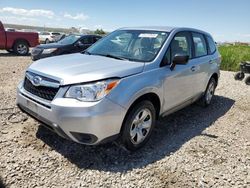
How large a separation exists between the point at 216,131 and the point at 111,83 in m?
2.63

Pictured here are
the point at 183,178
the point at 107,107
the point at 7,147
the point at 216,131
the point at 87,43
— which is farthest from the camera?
the point at 87,43

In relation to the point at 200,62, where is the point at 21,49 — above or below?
below

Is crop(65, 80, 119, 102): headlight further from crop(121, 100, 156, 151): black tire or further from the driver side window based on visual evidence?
the driver side window

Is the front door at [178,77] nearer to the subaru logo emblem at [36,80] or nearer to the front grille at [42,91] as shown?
the front grille at [42,91]

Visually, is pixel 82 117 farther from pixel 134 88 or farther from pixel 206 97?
pixel 206 97

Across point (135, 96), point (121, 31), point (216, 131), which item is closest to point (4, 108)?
point (121, 31)

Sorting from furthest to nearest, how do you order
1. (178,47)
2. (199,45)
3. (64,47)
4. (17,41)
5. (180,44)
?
1. (17,41)
2. (64,47)
3. (199,45)
4. (180,44)
5. (178,47)

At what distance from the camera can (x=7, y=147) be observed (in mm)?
3783

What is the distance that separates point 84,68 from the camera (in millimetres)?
3506

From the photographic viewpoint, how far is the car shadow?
3561 millimetres

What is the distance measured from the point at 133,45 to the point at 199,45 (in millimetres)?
1787

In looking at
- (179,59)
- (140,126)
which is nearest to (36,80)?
(140,126)

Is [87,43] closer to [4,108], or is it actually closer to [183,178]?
[4,108]

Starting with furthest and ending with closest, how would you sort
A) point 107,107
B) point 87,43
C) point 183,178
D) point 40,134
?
point 87,43, point 40,134, point 183,178, point 107,107
